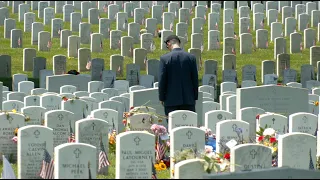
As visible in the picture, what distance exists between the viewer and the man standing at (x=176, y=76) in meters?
15.9

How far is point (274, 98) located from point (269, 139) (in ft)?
8.73

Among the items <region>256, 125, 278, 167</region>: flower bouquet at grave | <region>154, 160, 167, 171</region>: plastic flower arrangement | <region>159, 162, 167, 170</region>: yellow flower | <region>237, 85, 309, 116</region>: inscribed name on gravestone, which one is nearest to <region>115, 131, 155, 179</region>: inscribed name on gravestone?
<region>154, 160, 167, 171</region>: plastic flower arrangement

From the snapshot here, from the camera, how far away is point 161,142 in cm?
1512

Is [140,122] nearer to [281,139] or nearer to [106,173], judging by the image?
[106,173]

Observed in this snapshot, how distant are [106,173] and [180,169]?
7.62 ft

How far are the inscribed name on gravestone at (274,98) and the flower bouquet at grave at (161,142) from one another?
7.92 ft

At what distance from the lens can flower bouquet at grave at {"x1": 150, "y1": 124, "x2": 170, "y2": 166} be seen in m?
14.9

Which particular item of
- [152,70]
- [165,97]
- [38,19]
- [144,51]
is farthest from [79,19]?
[165,97]

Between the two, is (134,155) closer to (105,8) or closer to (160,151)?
(160,151)

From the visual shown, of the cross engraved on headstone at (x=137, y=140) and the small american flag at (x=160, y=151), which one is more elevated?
the cross engraved on headstone at (x=137, y=140)

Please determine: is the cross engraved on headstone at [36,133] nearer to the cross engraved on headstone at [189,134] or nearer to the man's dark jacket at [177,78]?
the cross engraved on headstone at [189,134]

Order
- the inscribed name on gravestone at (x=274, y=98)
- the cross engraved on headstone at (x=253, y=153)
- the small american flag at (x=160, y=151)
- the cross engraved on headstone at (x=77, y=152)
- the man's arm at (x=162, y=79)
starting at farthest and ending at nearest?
the inscribed name on gravestone at (x=274, y=98) < the man's arm at (x=162, y=79) < the small american flag at (x=160, y=151) < the cross engraved on headstone at (x=253, y=153) < the cross engraved on headstone at (x=77, y=152)

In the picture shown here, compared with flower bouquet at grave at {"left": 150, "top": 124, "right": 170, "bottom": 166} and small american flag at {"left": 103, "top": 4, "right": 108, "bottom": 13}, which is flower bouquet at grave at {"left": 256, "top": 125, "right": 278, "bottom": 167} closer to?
flower bouquet at grave at {"left": 150, "top": 124, "right": 170, "bottom": 166}

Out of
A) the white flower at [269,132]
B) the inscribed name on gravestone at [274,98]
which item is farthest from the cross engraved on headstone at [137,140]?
the inscribed name on gravestone at [274,98]
